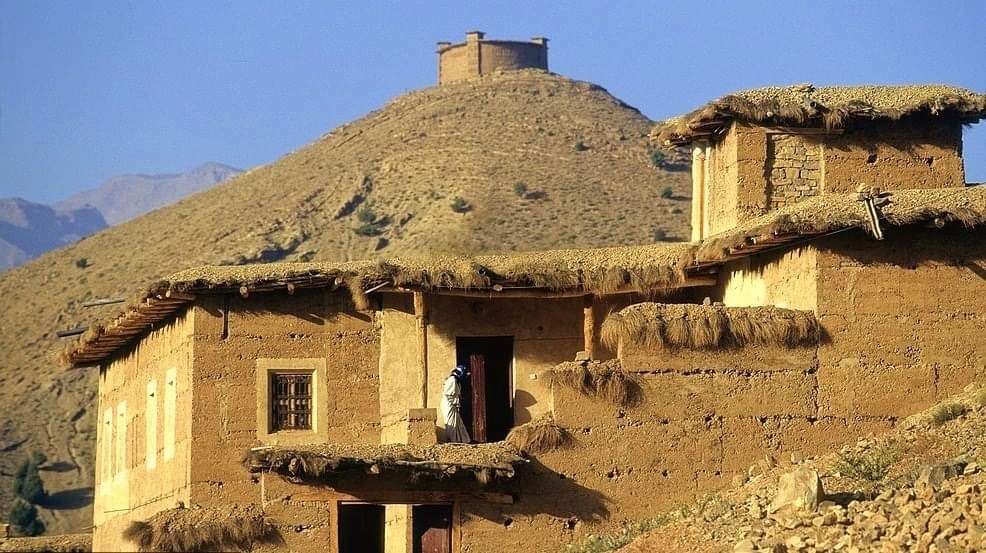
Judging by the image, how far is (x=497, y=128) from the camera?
77.2 m

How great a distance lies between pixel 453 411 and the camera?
2458cm

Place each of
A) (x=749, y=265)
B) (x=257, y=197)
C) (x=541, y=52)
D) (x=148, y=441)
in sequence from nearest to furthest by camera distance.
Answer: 1. (x=749, y=265)
2. (x=148, y=441)
3. (x=257, y=197)
4. (x=541, y=52)

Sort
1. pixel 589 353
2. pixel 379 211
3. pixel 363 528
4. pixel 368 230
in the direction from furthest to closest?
pixel 379 211
pixel 368 230
pixel 363 528
pixel 589 353

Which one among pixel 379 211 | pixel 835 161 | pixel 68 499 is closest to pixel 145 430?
pixel 835 161

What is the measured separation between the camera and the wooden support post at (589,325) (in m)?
25.0

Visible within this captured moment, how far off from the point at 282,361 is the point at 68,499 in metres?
30.8

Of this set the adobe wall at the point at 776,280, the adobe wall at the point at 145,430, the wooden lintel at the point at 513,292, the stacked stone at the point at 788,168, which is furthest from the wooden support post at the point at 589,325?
the adobe wall at the point at 145,430

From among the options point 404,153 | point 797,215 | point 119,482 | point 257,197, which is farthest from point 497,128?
point 797,215

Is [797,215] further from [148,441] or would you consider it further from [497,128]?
[497,128]

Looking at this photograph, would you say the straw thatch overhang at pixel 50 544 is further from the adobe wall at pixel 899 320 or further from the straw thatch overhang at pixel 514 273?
the adobe wall at pixel 899 320

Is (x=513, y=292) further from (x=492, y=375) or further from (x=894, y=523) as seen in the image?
(x=894, y=523)

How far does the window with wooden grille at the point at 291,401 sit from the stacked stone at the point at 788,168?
21.9ft

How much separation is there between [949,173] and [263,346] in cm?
937

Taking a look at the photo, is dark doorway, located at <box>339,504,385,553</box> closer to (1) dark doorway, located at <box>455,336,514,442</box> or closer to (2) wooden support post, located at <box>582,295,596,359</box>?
(1) dark doorway, located at <box>455,336,514,442</box>
